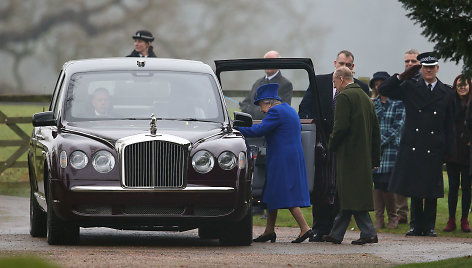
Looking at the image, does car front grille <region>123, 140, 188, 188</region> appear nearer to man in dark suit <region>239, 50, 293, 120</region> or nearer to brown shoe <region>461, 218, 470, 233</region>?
man in dark suit <region>239, 50, 293, 120</region>

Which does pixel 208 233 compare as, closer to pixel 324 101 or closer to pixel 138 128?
pixel 324 101

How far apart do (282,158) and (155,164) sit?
2.10 metres

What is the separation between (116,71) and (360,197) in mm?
2670

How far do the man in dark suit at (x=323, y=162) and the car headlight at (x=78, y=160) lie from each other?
2.89 metres

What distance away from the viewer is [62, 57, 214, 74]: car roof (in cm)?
1238

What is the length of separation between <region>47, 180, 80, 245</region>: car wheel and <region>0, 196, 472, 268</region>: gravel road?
12 centimetres

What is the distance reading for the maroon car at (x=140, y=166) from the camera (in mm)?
10945

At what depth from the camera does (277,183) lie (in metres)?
12.8

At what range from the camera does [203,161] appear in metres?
11.1

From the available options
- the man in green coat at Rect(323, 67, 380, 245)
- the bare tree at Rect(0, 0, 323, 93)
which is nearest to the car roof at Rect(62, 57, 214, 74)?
the man in green coat at Rect(323, 67, 380, 245)

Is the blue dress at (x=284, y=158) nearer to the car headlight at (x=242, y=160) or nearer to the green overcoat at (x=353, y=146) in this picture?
the green overcoat at (x=353, y=146)

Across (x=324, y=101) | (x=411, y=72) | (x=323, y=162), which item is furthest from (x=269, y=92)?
(x=411, y=72)

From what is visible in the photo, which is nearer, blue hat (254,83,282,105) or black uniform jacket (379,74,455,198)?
blue hat (254,83,282,105)

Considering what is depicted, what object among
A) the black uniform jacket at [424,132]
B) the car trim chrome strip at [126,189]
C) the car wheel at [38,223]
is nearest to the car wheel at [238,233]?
the car trim chrome strip at [126,189]
